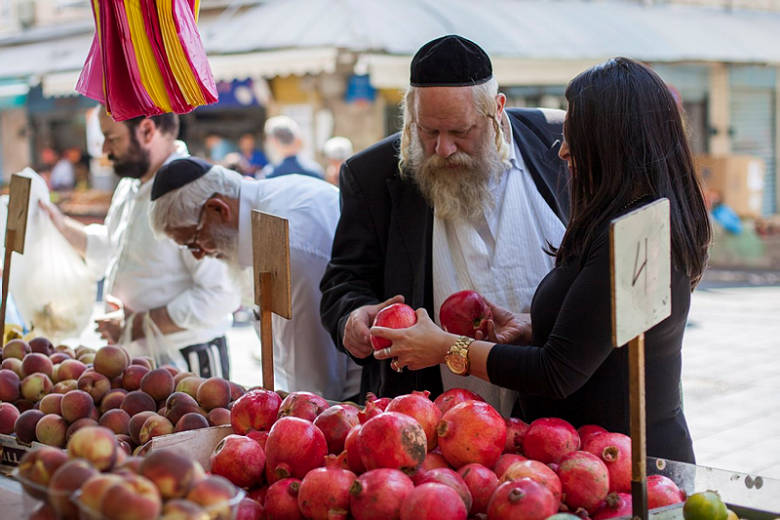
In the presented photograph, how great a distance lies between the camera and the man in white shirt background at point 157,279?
12.0 ft

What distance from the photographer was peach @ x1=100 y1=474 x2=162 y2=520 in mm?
1175

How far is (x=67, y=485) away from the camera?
4.10 ft

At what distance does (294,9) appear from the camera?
10.4 metres

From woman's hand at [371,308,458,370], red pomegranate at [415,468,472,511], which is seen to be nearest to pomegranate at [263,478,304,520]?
red pomegranate at [415,468,472,511]

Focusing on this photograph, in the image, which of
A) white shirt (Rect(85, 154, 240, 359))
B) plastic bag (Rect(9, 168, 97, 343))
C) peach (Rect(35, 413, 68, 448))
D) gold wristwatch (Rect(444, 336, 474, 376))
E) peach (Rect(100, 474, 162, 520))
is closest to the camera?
peach (Rect(100, 474, 162, 520))

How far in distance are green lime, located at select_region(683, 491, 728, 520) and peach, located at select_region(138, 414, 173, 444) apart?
4.26 ft

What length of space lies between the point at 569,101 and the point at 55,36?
1401cm

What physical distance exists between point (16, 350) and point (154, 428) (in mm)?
989

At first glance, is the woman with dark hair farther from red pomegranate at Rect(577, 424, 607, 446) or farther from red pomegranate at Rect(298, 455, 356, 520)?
red pomegranate at Rect(298, 455, 356, 520)

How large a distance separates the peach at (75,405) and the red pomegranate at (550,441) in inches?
51.1

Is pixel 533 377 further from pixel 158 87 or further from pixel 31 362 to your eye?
pixel 31 362

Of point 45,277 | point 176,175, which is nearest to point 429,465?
point 176,175

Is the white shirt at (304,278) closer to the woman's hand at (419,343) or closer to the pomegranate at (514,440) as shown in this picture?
the woman's hand at (419,343)

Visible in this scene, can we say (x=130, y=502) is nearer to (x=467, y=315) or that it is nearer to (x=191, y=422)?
(x=191, y=422)
